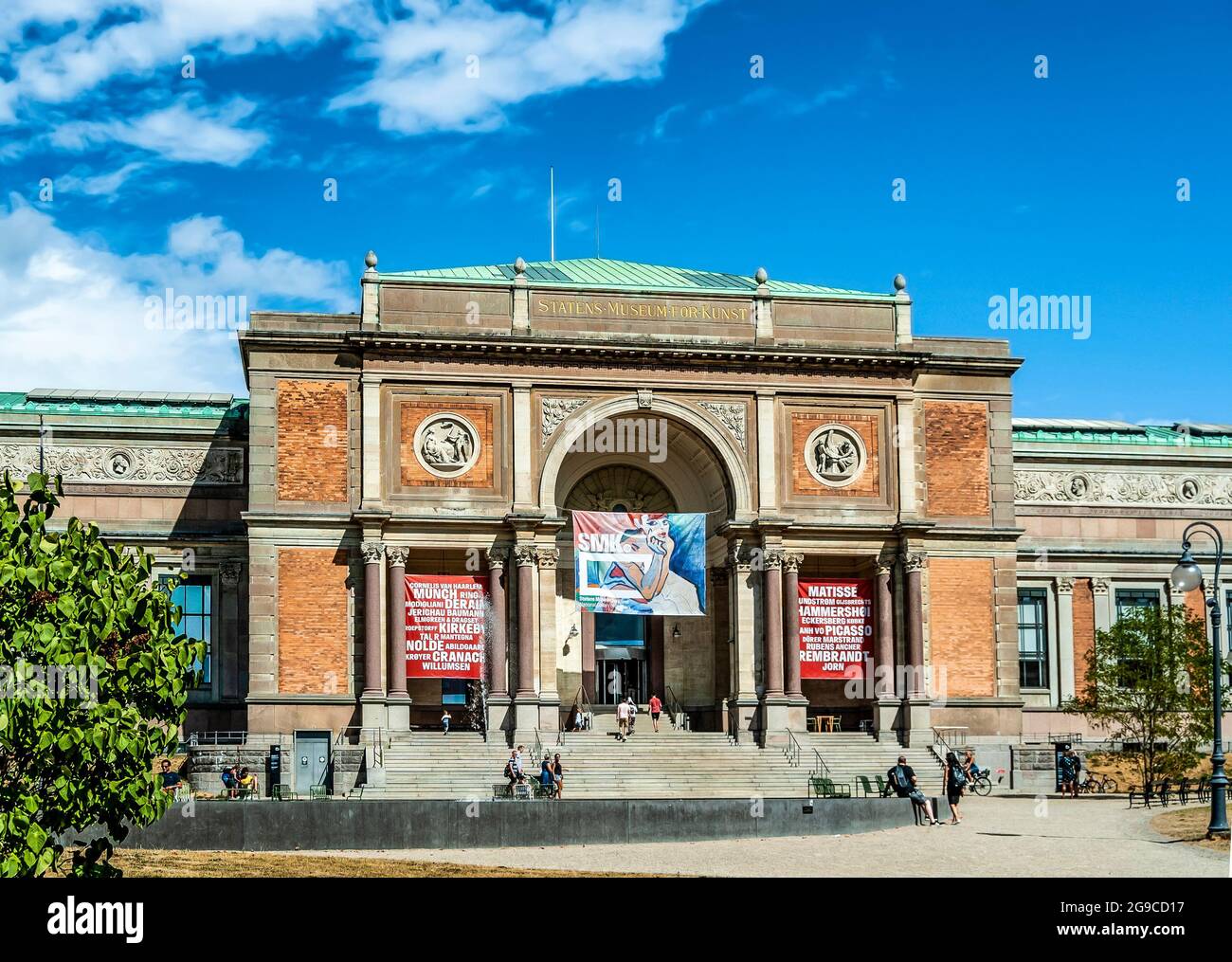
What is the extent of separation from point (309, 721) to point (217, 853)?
18.7m

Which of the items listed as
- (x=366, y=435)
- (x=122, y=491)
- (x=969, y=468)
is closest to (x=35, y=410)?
(x=122, y=491)

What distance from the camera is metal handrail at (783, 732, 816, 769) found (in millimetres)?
46969

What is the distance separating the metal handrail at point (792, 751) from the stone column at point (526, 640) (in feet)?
25.0

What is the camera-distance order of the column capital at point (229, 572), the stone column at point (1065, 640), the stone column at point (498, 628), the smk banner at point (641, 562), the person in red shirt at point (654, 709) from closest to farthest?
1. the stone column at point (498, 628)
2. the smk banner at point (641, 562)
3. the person in red shirt at point (654, 709)
4. the column capital at point (229, 572)
5. the stone column at point (1065, 640)

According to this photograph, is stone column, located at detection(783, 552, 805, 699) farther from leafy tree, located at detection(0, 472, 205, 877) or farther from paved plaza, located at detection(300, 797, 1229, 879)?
leafy tree, located at detection(0, 472, 205, 877)

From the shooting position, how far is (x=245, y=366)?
5028 cm

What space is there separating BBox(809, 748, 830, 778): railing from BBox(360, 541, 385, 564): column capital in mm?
14391

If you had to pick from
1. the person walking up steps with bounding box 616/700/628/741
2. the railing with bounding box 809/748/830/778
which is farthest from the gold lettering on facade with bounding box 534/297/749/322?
the railing with bounding box 809/748/830/778

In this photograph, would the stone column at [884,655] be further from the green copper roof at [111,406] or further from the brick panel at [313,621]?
the green copper roof at [111,406]

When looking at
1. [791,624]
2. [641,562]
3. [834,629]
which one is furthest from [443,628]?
[834,629]

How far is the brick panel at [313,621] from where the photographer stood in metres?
48.2

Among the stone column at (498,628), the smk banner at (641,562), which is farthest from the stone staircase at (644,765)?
the smk banner at (641,562)

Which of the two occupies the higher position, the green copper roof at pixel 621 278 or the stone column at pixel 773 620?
the green copper roof at pixel 621 278

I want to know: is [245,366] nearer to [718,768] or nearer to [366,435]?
[366,435]
